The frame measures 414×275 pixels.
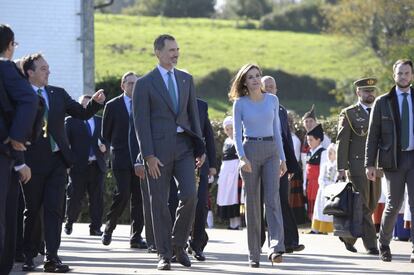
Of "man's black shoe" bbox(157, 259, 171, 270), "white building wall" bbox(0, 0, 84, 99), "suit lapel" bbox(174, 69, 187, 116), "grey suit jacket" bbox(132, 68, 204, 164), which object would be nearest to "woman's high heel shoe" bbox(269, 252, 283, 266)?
"man's black shoe" bbox(157, 259, 171, 270)

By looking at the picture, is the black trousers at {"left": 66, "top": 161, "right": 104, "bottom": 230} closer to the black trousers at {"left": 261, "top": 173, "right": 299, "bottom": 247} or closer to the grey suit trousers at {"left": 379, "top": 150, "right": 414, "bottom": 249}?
the black trousers at {"left": 261, "top": 173, "right": 299, "bottom": 247}

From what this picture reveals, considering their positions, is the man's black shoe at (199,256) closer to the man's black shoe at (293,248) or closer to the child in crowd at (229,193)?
the man's black shoe at (293,248)

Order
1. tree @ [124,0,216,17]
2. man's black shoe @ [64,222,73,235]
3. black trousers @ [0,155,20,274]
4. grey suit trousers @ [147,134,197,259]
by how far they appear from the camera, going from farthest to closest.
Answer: tree @ [124,0,216,17]
man's black shoe @ [64,222,73,235]
grey suit trousers @ [147,134,197,259]
black trousers @ [0,155,20,274]

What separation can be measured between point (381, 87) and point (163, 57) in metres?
38.2

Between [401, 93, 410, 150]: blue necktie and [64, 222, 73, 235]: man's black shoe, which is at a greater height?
[401, 93, 410, 150]: blue necktie

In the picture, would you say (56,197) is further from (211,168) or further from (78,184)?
(78,184)

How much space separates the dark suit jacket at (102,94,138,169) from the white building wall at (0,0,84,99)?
1635 centimetres

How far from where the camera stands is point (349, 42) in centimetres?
→ 6788

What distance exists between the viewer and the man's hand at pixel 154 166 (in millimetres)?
12477

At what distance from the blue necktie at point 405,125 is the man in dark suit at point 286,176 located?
4.94 feet

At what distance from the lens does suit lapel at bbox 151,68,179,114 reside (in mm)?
12641

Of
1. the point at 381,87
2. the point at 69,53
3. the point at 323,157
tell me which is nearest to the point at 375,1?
the point at 381,87

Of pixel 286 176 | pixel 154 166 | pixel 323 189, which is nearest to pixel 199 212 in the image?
pixel 286 176

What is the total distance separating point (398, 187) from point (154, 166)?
2975 mm
